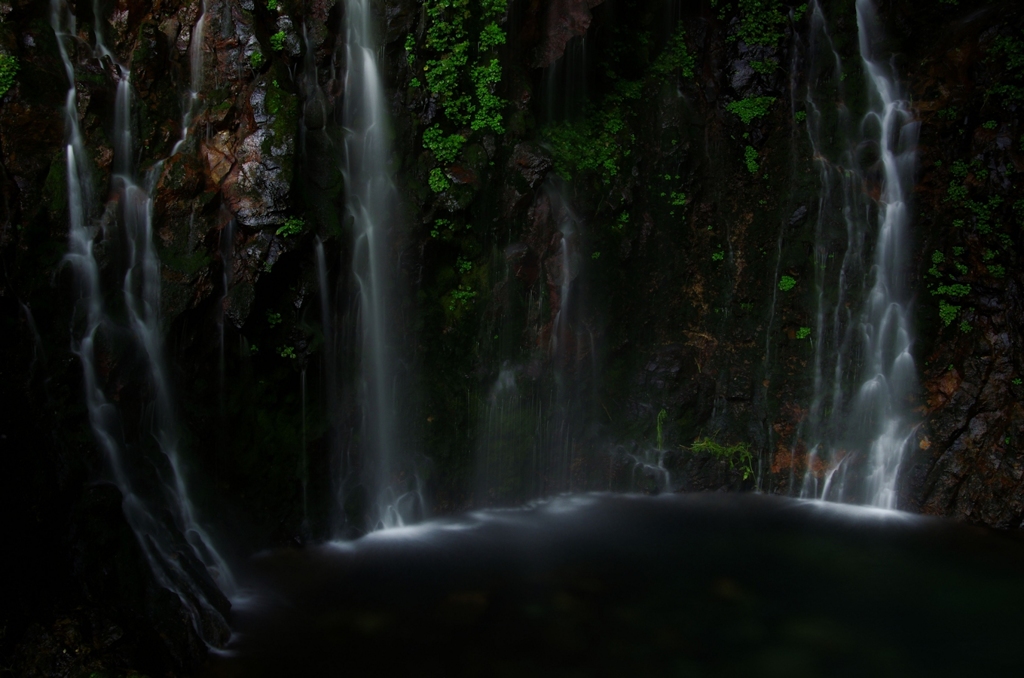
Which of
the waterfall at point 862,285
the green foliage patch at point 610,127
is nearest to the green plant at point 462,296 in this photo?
the green foliage patch at point 610,127

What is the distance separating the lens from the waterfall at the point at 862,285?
10.9 m

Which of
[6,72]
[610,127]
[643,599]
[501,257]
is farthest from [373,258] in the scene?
[643,599]

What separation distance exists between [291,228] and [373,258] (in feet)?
4.29

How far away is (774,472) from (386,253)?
6411mm

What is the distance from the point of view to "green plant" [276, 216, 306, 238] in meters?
8.64

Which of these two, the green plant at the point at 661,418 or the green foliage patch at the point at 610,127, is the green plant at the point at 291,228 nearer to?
the green foliage patch at the point at 610,127

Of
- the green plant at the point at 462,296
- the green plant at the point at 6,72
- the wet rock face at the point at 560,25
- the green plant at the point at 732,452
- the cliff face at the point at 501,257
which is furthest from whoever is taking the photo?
the green plant at the point at 732,452

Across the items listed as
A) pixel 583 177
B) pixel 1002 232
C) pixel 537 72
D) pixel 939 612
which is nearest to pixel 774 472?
pixel 939 612

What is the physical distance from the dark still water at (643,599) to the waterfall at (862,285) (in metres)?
0.78

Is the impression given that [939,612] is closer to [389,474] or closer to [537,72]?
[389,474]

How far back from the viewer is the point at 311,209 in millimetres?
9023

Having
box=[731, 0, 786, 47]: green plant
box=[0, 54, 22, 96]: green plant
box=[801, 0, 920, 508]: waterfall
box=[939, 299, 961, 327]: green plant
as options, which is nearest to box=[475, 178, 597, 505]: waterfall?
box=[801, 0, 920, 508]: waterfall

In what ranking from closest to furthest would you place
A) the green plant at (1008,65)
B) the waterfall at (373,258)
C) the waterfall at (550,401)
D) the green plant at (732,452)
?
1. the waterfall at (373,258)
2. the green plant at (1008,65)
3. the waterfall at (550,401)
4. the green plant at (732,452)

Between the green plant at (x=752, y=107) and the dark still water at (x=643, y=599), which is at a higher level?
the green plant at (x=752, y=107)
